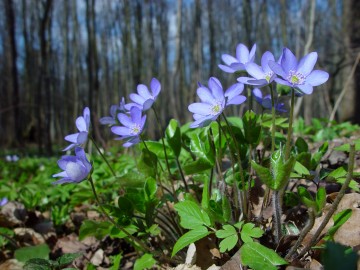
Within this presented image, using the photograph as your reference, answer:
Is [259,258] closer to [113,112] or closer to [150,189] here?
[150,189]

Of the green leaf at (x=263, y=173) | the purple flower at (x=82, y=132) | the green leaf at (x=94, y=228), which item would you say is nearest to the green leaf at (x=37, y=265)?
the green leaf at (x=94, y=228)

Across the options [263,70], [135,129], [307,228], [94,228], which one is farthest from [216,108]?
[94,228]

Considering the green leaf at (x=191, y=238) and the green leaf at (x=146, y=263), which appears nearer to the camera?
the green leaf at (x=191, y=238)

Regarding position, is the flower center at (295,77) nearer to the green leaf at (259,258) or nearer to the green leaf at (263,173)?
the green leaf at (263,173)

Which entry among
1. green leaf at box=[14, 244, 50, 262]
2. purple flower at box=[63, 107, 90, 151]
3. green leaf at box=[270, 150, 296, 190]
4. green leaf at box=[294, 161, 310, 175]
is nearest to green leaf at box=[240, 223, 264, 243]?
green leaf at box=[270, 150, 296, 190]

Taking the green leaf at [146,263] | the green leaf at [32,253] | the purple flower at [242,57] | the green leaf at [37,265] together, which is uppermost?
the purple flower at [242,57]

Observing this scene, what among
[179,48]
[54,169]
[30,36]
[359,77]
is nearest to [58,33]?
[30,36]
